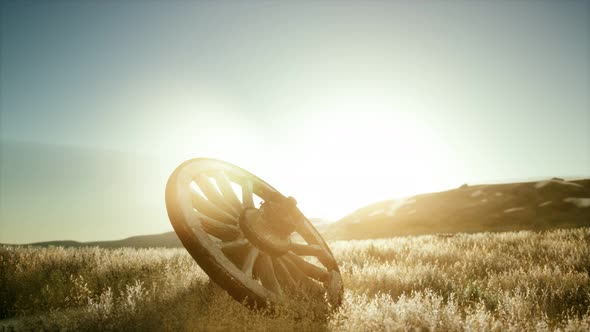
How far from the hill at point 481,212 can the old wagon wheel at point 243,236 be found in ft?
101

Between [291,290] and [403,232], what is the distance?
114ft

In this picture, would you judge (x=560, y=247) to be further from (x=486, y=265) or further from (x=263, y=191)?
(x=263, y=191)

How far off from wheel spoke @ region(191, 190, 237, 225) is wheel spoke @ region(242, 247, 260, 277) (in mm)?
482

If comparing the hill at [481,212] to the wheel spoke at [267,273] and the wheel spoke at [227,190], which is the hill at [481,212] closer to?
the wheel spoke at [227,190]

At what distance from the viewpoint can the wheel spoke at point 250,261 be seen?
3.54 meters

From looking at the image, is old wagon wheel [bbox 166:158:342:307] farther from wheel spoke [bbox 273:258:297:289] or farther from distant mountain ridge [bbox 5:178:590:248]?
distant mountain ridge [bbox 5:178:590:248]

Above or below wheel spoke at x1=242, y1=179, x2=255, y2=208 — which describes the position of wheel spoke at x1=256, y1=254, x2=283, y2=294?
below

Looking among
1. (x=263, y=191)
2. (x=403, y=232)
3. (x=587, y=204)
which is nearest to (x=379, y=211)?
(x=403, y=232)

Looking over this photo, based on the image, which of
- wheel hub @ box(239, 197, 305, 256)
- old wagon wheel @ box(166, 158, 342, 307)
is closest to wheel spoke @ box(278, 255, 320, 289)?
old wagon wheel @ box(166, 158, 342, 307)

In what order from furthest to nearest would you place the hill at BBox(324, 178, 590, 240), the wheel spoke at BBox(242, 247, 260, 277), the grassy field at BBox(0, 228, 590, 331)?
the hill at BBox(324, 178, 590, 240)
the wheel spoke at BBox(242, 247, 260, 277)
the grassy field at BBox(0, 228, 590, 331)

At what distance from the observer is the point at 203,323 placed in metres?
3.14

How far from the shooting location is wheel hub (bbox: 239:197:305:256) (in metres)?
3.86

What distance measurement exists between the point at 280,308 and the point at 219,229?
1.16m

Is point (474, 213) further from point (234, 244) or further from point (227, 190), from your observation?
point (234, 244)
